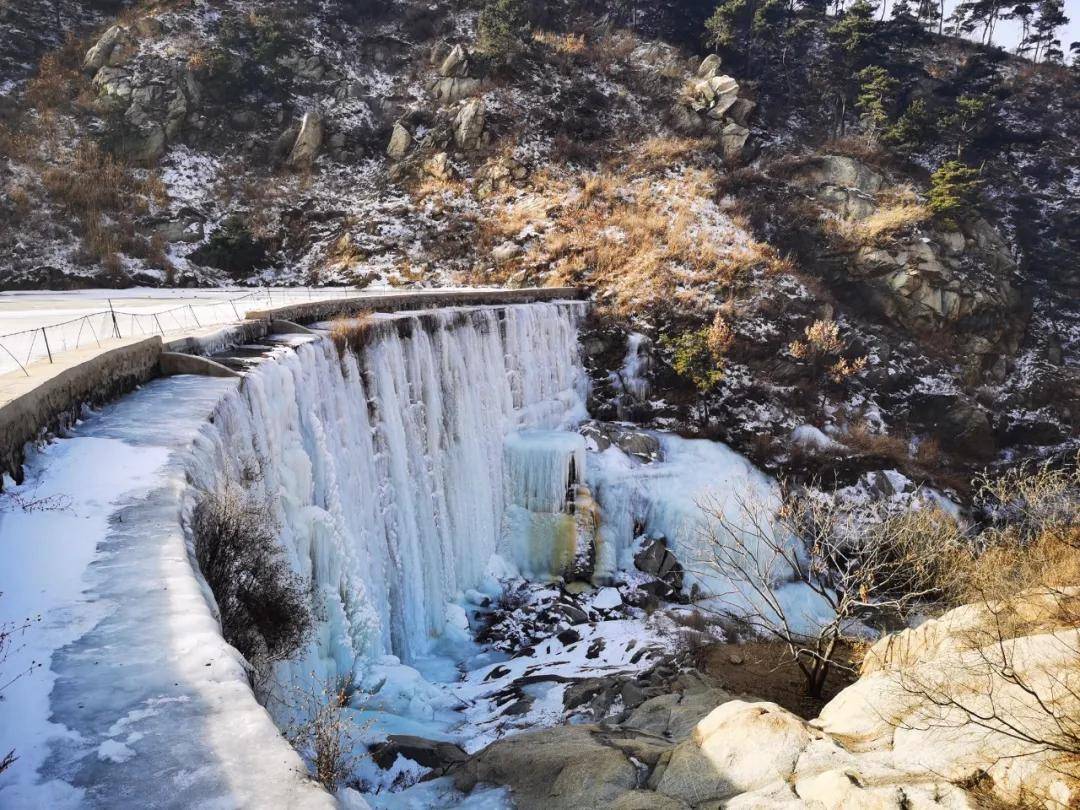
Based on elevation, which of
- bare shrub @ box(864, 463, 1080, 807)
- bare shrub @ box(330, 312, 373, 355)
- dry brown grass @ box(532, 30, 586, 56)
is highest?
dry brown grass @ box(532, 30, 586, 56)

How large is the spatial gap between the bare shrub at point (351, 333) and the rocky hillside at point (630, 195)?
36.2ft

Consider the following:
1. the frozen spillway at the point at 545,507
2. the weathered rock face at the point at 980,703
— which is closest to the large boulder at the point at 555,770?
the weathered rock face at the point at 980,703

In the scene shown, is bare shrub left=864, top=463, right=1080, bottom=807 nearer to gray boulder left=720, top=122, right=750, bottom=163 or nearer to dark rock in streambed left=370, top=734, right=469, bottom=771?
dark rock in streambed left=370, top=734, right=469, bottom=771

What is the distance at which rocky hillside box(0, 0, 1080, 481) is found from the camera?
24.0m

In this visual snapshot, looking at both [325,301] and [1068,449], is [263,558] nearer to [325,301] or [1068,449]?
[325,301]

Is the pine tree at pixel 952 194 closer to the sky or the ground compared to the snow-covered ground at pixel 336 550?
closer to the sky

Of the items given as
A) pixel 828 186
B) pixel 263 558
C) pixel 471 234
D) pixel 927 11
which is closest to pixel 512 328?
pixel 471 234

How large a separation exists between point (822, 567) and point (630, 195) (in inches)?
978

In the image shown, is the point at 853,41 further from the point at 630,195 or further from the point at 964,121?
the point at 630,195

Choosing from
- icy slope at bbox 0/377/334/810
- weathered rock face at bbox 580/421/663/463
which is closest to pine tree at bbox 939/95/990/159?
weathered rock face at bbox 580/421/663/463

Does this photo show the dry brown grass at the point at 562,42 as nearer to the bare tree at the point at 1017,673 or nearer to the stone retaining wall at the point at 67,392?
the stone retaining wall at the point at 67,392

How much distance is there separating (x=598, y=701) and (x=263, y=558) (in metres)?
7.24

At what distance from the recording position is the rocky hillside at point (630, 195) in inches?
945

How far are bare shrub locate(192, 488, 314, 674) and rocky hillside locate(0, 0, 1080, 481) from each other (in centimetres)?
1708
